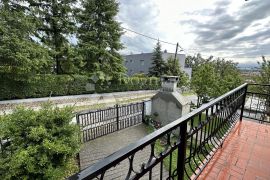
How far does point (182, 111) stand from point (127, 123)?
119 inches

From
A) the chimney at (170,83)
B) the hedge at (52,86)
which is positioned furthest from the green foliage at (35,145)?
the hedge at (52,86)

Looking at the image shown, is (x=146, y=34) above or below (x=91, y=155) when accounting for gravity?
above

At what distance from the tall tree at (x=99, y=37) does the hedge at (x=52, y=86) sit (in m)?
1.06

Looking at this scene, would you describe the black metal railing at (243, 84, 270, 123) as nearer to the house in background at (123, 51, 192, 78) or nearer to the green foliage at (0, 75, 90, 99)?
the green foliage at (0, 75, 90, 99)

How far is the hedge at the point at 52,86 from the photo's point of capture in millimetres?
9699

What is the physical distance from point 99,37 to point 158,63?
32.8 feet

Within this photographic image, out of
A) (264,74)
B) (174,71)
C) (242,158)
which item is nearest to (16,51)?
(242,158)

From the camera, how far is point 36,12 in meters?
10.9

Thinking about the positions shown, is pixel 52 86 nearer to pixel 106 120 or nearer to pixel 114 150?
pixel 106 120

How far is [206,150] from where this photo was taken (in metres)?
2.11

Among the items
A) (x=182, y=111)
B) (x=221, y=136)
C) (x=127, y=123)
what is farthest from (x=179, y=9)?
(x=221, y=136)

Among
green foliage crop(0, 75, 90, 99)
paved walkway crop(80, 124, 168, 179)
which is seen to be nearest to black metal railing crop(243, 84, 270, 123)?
paved walkway crop(80, 124, 168, 179)

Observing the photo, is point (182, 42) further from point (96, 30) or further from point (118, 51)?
point (96, 30)

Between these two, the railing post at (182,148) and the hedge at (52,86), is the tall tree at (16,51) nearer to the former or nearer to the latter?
the hedge at (52,86)
